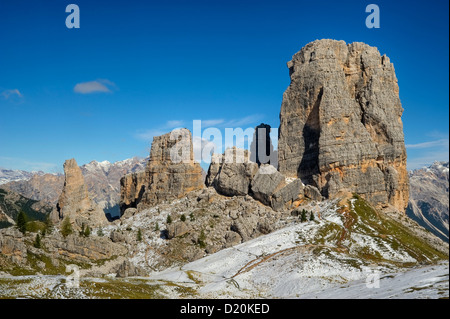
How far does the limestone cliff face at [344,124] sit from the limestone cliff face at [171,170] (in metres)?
37.5

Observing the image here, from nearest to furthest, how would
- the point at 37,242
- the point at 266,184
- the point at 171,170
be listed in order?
the point at 37,242
the point at 266,184
the point at 171,170

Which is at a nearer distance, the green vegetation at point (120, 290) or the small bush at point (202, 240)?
the green vegetation at point (120, 290)

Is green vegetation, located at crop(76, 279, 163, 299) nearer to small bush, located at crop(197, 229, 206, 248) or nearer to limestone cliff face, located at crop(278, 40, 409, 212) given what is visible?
small bush, located at crop(197, 229, 206, 248)

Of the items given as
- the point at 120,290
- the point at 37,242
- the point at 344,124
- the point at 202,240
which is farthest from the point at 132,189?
the point at 120,290

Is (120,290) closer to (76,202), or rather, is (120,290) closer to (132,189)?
(76,202)

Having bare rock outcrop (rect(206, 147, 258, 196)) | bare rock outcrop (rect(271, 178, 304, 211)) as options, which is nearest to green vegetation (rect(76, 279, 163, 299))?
bare rock outcrop (rect(271, 178, 304, 211))

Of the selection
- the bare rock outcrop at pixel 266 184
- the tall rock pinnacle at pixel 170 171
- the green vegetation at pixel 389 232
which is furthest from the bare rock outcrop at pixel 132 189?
the green vegetation at pixel 389 232

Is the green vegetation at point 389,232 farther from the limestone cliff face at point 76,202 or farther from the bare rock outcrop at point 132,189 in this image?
the limestone cliff face at point 76,202

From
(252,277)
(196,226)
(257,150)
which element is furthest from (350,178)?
(252,277)

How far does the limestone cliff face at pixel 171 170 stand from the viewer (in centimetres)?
17050

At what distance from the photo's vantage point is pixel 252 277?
98312mm

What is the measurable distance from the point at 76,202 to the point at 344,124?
364ft

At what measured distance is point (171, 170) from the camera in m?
173

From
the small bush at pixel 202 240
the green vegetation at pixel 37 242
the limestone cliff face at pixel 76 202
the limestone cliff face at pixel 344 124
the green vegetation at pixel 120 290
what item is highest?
the limestone cliff face at pixel 344 124
